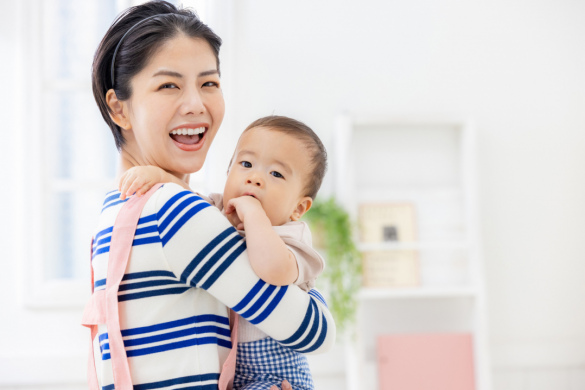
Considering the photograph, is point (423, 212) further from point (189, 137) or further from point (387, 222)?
point (189, 137)

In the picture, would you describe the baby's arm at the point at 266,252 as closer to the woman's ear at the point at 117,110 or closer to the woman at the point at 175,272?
the woman at the point at 175,272

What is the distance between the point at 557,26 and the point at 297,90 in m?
1.42

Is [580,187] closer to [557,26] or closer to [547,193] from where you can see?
[547,193]

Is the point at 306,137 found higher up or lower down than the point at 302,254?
higher up

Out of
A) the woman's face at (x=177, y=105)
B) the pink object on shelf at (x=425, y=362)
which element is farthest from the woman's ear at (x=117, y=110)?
the pink object on shelf at (x=425, y=362)

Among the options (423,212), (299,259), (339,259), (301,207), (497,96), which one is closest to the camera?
(299,259)

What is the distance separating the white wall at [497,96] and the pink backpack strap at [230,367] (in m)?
1.90

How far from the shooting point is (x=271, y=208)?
105 centimetres

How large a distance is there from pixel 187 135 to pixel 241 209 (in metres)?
0.20

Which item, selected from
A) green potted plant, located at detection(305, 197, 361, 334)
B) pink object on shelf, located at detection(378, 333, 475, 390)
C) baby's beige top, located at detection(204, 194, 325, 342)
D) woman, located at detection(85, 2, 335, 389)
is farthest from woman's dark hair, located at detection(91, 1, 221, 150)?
pink object on shelf, located at detection(378, 333, 475, 390)

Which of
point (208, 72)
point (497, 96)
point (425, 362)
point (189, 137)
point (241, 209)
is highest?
Answer: point (497, 96)

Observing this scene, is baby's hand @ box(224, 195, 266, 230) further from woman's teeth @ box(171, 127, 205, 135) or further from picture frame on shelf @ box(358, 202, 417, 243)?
picture frame on shelf @ box(358, 202, 417, 243)

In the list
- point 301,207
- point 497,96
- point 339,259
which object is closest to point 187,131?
point 301,207

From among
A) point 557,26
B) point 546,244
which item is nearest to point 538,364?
point 546,244
